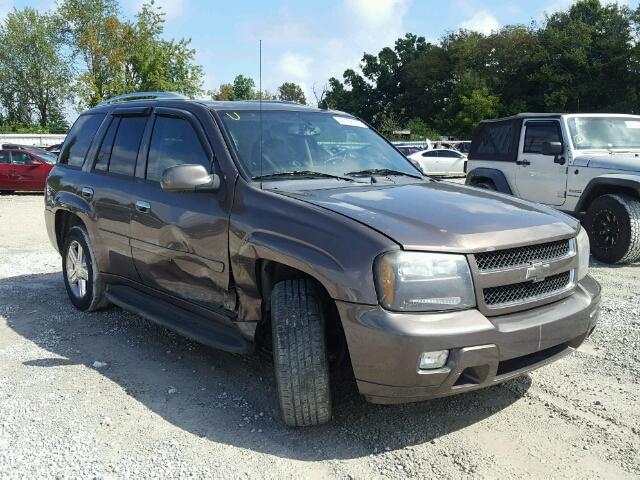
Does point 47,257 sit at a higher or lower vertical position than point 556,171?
lower

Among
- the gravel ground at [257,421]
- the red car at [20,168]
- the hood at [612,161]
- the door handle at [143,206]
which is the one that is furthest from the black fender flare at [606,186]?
the red car at [20,168]

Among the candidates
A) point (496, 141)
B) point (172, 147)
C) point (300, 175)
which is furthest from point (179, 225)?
point (496, 141)

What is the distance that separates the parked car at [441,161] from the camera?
24969 millimetres

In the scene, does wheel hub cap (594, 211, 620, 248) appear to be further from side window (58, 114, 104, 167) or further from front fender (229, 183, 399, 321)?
side window (58, 114, 104, 167)

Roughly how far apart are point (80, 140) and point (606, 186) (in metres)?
6.07

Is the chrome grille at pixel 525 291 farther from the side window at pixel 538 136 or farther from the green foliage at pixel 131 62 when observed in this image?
the green foliage at pixel 131 62

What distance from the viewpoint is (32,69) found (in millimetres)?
50219

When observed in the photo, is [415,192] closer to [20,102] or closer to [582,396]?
[582,396]

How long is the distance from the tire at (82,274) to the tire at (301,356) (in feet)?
8.51

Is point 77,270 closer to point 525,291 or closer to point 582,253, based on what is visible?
point 525,291

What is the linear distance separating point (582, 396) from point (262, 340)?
193cm

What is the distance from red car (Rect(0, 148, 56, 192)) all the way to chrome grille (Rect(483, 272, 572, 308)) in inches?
701

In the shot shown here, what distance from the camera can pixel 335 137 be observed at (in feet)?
14.0

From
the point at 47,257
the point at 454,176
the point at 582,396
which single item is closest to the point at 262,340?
the point at 582,396
